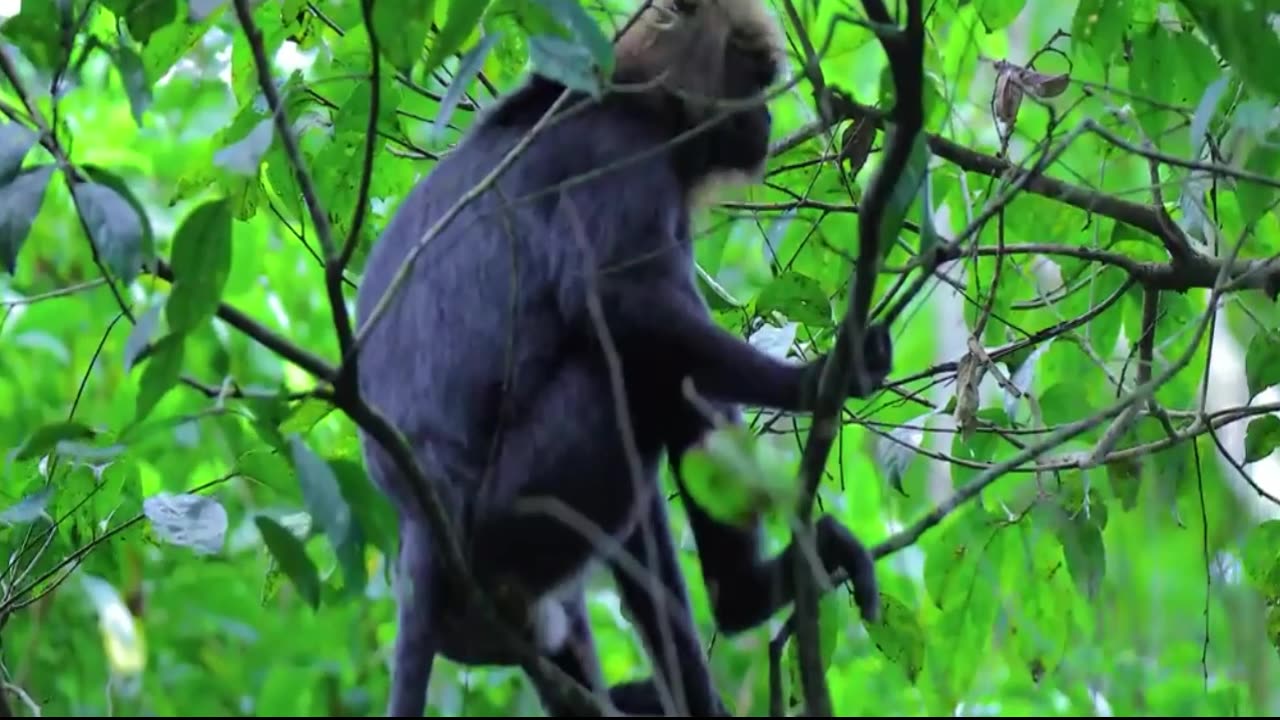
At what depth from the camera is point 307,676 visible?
484 cm

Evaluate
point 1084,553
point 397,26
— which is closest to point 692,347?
point 1084,553

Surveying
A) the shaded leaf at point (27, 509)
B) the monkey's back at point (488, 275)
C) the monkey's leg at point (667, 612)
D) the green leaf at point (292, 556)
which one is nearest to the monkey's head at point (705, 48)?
the monkey's back at point (488, 275)

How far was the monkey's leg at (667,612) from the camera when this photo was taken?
2.66 meters

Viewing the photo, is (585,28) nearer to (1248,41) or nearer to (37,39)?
(37,39)

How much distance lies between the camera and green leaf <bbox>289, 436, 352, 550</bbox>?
5.19 ft

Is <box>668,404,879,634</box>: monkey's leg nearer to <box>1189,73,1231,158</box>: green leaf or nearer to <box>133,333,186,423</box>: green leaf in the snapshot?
<box>1189,73,1231,158</box>: green leaf

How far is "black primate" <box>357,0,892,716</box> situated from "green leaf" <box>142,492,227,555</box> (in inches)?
11.8

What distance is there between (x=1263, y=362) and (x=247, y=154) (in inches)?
70.6

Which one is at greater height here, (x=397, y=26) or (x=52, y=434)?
(x=397, y=26)

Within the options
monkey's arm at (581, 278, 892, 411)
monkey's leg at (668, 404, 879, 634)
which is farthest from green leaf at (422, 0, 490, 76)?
monkey's leg at (668, 404, 879, 634)

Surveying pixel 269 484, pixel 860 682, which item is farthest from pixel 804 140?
pixel 860 682

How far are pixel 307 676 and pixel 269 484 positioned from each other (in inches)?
107

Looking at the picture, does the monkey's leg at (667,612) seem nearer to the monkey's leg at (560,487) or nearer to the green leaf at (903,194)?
the monkey's leg at (560,487)

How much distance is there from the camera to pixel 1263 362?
2.72 metres
